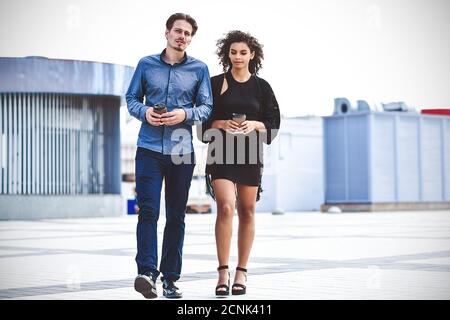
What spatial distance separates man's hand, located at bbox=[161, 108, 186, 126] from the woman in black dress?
1.34 feet

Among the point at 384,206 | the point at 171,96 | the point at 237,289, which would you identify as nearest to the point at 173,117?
the point at 171,96

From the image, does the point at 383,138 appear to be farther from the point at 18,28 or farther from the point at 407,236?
the point at 18,28

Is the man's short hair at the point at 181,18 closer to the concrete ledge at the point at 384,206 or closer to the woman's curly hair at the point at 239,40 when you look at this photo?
the woman's curly hair at the point at 239,40

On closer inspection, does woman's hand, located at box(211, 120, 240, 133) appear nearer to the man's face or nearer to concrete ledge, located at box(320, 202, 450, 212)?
the man's face

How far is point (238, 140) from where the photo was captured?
20.7 feet

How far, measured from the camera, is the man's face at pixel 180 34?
239 inches

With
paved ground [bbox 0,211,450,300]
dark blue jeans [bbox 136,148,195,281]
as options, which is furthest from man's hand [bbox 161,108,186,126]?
paved ground [bbox 0,211,450,300]

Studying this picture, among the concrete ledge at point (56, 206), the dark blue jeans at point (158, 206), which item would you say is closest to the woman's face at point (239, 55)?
the dark blue jeans at point (158, 206)

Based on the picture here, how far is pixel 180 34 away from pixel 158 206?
3.84 ft

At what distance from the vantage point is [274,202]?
40.5 meters

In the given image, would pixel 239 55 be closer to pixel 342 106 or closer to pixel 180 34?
pixel 180 34

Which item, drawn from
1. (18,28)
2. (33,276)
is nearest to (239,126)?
(33,276)
